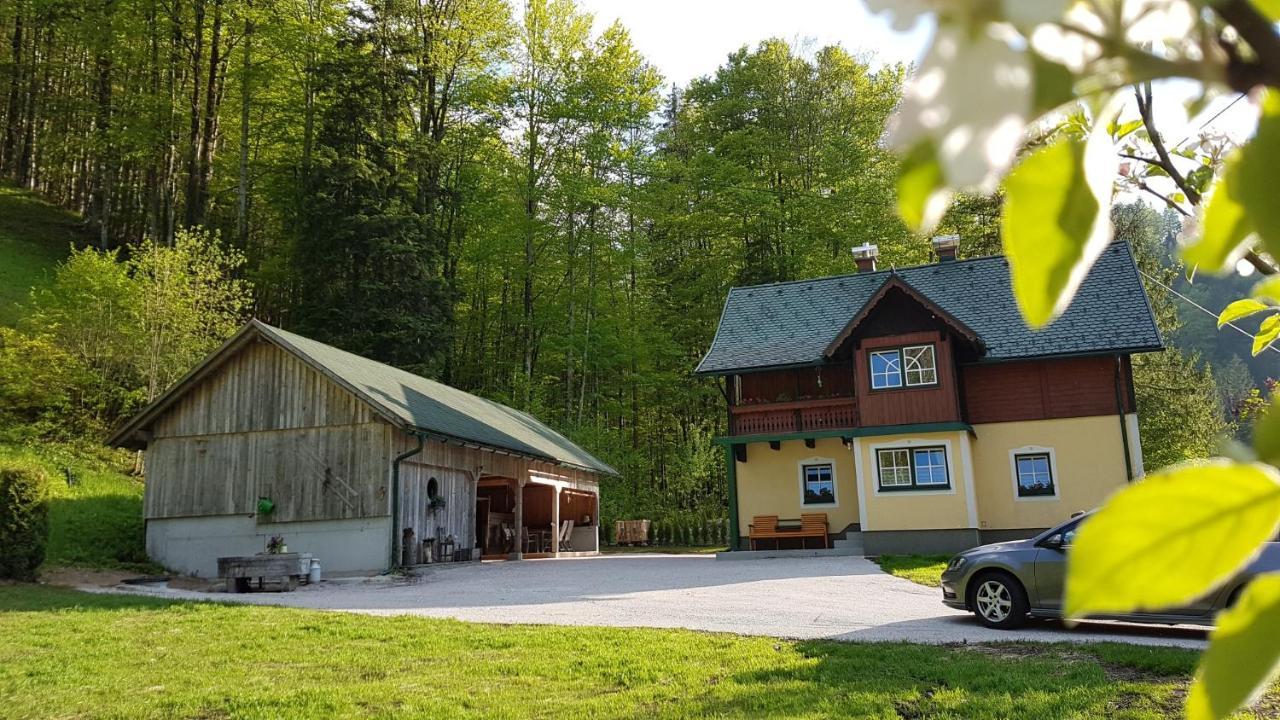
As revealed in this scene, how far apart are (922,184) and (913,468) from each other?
2208 cm

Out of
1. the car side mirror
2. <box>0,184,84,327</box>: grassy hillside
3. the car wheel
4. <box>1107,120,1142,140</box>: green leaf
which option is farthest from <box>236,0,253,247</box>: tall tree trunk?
<box>1107,120,1142,140</box>: green leaf

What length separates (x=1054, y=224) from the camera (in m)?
0.39

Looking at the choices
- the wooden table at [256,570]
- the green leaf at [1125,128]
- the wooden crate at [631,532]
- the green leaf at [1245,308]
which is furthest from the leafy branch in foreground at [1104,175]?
the wooden crate at [631,532]

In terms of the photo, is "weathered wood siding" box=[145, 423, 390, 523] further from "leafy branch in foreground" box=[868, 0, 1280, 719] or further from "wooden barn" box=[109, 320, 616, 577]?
"leafy branch in foreground" box=[868, 0, 1280, 719]

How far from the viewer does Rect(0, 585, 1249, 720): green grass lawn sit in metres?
6.32

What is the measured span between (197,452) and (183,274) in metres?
7.40

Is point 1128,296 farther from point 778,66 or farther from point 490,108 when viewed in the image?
point 490,108

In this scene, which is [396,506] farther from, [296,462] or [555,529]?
[555,529]

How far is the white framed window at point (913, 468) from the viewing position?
2086 cm

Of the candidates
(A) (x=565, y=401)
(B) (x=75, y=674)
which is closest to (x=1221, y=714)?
(B) (x=75, y=674)

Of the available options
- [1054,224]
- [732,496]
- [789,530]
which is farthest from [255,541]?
[1054,224]

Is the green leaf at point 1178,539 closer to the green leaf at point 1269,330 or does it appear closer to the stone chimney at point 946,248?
the green leaf at point 1269,330

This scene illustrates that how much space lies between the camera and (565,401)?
125 ft

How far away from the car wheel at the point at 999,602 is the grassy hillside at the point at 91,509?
16755 mm
